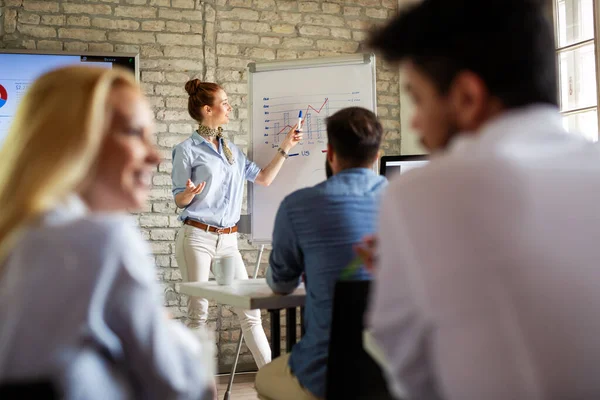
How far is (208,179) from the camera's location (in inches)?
144

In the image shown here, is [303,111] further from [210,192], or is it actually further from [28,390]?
[28,390]

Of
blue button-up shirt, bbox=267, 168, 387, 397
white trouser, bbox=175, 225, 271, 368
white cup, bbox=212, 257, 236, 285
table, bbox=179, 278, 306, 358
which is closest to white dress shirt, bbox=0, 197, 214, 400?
blue button-up shirt, bbox=267, 168, 387, 397

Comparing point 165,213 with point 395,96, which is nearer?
point 165,213

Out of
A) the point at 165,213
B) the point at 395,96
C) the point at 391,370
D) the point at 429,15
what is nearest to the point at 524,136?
the point at 429,15

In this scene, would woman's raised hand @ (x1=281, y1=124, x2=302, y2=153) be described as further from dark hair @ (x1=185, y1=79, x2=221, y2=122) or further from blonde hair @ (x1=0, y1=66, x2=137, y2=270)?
blonde hair @ (x1=0, y1=66, x2=137, y2=270)

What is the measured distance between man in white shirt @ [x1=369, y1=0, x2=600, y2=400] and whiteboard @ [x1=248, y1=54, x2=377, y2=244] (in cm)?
302

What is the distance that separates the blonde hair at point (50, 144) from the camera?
2.86ft

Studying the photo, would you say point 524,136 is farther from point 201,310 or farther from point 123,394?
point 201,310

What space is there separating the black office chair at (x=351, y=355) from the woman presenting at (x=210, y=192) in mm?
2042

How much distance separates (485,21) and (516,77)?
0.08 m

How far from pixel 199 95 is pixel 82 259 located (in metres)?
3.03

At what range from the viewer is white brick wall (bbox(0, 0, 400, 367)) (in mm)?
4391

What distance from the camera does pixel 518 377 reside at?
0.68 m

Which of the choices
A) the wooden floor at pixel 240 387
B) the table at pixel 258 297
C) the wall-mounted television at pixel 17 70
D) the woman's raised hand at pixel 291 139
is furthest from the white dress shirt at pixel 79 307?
the wall-mounted television at pixel 17 70
